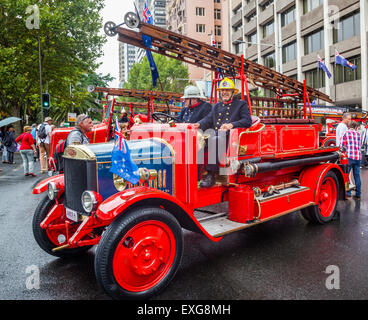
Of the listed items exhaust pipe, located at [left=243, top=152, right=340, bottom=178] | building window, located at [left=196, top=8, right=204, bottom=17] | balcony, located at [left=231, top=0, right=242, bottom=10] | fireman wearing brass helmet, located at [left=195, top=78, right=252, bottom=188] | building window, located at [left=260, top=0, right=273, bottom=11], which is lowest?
exhaust pipe, located at [left=243, top=152, right=340, bottom=178]

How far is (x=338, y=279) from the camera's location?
3.40 meters

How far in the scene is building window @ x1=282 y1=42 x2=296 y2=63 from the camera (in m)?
33.1

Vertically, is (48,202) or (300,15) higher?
(300,15)

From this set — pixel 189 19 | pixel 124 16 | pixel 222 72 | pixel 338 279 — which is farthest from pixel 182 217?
pixel 189 19

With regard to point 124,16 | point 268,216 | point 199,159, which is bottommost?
point 268,216

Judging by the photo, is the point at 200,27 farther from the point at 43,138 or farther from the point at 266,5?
the point at 43,138

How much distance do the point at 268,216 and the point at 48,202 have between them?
2822 millimetres

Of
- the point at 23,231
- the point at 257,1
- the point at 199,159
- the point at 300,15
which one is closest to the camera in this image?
the point at 199,159

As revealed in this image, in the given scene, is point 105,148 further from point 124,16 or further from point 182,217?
point 124,16

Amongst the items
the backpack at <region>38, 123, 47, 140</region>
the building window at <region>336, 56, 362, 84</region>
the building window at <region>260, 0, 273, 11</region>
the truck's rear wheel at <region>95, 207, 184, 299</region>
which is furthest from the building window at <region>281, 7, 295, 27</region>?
the truck's rear wheel at <region>95, 207, 184, 299</region>

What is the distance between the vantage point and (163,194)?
3.23 meters

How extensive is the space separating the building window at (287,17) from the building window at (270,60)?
11.4 ft

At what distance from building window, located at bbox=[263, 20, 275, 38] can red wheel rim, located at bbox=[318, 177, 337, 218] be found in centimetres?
3498

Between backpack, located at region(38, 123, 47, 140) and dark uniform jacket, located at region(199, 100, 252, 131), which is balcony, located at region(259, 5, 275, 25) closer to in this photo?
backpack, located at region(38, 123, 47, 140)
